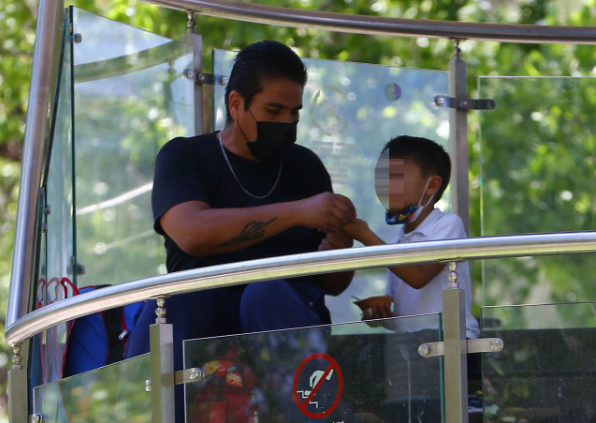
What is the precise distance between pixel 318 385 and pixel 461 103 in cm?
221

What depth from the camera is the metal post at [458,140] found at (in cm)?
454

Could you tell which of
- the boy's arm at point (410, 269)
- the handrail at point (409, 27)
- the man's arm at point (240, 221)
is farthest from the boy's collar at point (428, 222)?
the handrail at point (409, 27)

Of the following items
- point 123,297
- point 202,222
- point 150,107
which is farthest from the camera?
point 150,107

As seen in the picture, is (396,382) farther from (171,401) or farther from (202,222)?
(202,222)

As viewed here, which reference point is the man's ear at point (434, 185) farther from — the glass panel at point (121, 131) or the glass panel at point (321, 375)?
the glass panel at point (321, 375)

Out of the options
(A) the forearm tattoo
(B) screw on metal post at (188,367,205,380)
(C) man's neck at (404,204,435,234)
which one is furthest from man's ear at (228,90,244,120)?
(B) screw on metal post at (188,367,205,380)

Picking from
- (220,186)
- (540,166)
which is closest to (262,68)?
(220,186)

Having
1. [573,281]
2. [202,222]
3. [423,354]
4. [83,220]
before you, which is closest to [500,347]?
[423,354]

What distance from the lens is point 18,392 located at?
349cm

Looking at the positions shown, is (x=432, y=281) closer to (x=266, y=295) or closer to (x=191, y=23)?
(x=266, y=295)

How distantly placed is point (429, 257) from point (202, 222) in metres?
1.25

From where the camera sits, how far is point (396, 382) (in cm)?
256

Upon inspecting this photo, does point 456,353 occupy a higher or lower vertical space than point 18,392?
higher

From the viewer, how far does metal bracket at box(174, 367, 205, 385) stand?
2.68 metres
